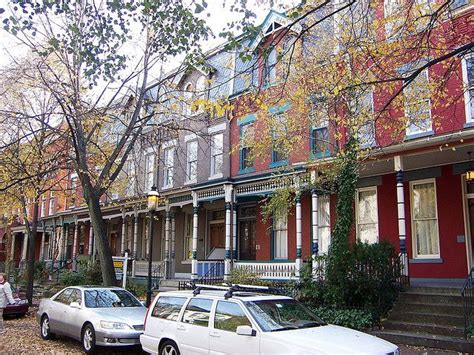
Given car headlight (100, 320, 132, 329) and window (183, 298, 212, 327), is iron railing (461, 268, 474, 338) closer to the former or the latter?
window (183, 298, 212, 327)

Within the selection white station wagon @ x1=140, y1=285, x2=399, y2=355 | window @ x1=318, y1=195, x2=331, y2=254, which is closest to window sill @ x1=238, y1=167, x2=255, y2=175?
window @ x1=318, y1=195, x2=331, y2=254

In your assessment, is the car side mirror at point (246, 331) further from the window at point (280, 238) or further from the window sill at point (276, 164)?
the window at point (280, 238)

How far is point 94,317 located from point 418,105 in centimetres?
956

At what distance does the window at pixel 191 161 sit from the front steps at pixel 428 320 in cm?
1288

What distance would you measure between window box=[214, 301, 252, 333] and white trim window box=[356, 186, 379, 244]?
10209 mm

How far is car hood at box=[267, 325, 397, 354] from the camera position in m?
6.40

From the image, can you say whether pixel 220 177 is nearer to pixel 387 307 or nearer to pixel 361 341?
pixel 387 307

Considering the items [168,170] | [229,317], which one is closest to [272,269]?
[229,317]

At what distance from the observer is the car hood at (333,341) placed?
252 inches

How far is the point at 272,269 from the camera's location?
17.5m

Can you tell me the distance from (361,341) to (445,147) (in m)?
8.48

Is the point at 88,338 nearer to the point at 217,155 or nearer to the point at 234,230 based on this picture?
the point at 234,230

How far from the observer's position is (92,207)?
16.6 meters

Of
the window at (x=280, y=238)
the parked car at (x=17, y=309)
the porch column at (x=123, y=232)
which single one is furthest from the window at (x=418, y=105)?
the porch column at (x=123, y=232)
